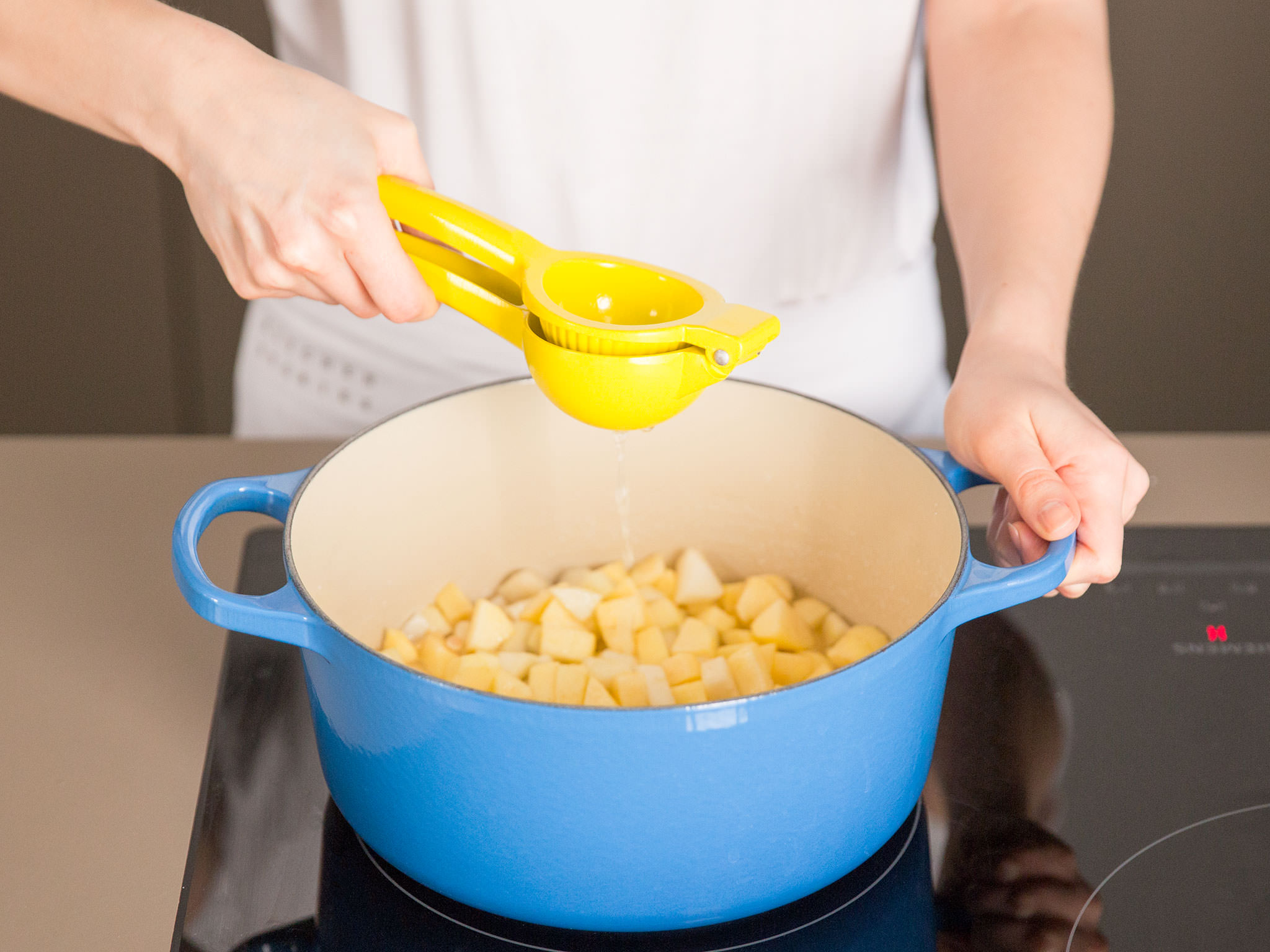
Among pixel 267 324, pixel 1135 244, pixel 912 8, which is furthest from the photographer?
pixel 1135 244

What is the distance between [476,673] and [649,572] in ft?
0.67

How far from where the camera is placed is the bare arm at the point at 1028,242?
0.75 meters

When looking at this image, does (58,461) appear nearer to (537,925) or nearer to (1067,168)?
(537,925)

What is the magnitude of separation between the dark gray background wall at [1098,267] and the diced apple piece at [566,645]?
168 centimetres

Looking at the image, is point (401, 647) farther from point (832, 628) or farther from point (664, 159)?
point (664, 159)

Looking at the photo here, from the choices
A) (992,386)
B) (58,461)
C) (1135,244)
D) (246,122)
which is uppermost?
(246,122)

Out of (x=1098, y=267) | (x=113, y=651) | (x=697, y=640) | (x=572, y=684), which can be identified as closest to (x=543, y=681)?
(x=572, y=684)

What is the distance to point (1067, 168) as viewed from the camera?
1002 millimetres

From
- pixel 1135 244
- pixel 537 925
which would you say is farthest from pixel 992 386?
pixel 1135 244

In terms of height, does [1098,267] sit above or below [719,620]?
below

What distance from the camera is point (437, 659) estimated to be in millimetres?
817

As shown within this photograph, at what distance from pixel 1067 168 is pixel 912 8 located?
0.25 meters

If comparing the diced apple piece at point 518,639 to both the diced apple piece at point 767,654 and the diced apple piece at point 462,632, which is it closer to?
the diced apple piece at point 462,632

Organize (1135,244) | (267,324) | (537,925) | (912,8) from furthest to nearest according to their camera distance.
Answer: (1135,244), (267,324), (912,8), (537,925)
